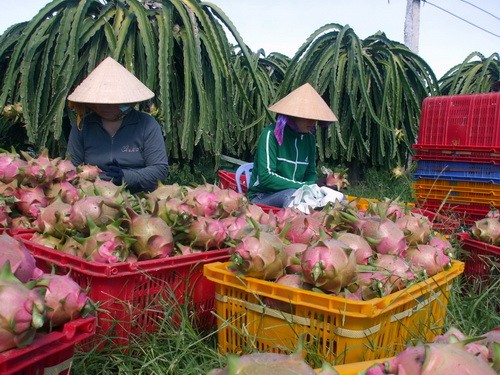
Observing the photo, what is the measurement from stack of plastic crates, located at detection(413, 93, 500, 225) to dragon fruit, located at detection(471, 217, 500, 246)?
64 centimetres

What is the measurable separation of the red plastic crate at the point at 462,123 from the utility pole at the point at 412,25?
15.3ft

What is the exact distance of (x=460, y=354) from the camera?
Answer: 969 millimetres

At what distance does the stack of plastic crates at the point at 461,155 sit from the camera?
3270 mm

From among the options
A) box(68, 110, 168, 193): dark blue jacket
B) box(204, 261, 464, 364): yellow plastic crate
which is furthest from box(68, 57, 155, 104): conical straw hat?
box(204, 261, 464, 364): yellow plastic crate

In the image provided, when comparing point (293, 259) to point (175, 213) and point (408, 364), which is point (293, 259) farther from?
point (408, 364)

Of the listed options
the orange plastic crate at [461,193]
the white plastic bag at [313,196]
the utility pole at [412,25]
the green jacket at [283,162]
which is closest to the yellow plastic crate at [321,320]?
the white plastic bag at [313,196]

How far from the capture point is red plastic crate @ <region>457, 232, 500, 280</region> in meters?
2.46

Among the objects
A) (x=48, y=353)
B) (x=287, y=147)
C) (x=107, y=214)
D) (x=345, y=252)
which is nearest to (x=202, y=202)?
(x=107, y=214)

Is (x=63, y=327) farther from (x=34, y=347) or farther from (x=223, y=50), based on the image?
(x=223, y=50)

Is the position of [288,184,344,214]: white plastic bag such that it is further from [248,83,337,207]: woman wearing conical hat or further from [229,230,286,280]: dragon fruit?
[229,230,286,280]: dragon fruit

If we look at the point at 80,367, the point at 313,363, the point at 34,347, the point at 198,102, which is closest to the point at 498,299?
the point at 313,363

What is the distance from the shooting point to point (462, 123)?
3.41 metres

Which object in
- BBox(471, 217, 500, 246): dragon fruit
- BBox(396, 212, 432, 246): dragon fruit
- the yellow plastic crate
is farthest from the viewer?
BBox(471, 217, 500, 246): dragon fruit

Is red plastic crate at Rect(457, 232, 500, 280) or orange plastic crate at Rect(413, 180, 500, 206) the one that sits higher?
orange plastic crate at Rect(413, 180, 500, 206)
